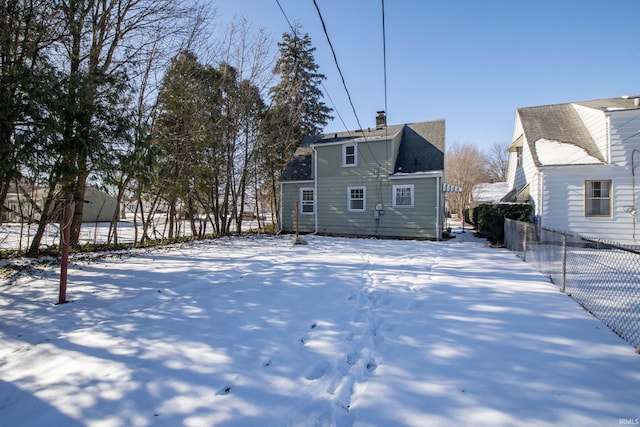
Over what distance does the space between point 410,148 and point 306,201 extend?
5649 mm

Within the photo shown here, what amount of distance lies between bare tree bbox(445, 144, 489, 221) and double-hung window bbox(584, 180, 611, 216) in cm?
2046

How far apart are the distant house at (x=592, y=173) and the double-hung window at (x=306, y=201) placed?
9.26m

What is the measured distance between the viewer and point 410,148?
1402 cm

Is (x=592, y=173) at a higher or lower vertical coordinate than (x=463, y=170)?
lower

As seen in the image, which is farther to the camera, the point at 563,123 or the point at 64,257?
the point at 563,123

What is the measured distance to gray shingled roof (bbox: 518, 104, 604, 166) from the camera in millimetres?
10828

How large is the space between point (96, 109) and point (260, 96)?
9512mm

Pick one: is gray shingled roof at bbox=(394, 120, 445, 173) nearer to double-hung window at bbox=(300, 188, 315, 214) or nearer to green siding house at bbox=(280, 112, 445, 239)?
green siding house at bbox=(280, 112, 445, 239)

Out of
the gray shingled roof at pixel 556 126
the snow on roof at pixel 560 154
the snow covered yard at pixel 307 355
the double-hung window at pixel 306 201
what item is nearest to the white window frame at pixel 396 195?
the double-hung window at pixel 306 201

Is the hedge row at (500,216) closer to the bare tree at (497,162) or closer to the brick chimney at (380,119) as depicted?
the brick chimney at (380,119)

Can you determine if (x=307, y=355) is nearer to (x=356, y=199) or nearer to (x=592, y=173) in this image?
(x=356, y=199)

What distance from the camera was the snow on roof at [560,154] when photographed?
1012cm

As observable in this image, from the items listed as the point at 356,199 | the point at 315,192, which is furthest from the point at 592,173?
the point at 315,192

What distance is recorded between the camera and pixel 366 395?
2199 mm
